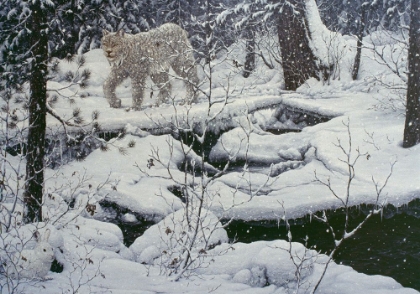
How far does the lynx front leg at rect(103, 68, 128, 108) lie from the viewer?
8383 mm

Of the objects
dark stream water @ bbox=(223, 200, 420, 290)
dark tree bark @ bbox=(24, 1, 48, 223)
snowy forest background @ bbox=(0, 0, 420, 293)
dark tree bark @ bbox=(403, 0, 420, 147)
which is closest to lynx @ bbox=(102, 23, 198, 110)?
snowy forest background @ bbox=(0, 0, 420, 293)

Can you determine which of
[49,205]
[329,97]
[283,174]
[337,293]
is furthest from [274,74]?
[337,293]

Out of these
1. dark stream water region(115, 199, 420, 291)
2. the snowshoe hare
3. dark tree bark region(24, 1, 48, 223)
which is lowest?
dark stream water region(115, 199, 420, 291)

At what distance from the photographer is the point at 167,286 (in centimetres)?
410

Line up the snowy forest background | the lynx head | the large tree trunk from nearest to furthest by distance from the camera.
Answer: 1. the snowy forest background
2. the lynx head
3. the large tree trunk

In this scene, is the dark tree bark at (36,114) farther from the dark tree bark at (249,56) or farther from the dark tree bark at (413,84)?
the dark tree bark at (249,56)

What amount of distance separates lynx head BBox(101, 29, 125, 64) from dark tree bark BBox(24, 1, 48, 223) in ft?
10.3

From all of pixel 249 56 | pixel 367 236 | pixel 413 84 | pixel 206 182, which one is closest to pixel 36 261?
pixel 206 182

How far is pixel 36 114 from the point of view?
506 cm

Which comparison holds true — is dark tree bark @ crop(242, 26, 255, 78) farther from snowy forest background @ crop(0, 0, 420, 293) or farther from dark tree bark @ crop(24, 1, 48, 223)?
dark tree bark @ crop(24, 1, 48, 223)

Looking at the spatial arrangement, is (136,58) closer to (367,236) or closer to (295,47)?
(295,47)

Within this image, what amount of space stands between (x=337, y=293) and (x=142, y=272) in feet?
5.91

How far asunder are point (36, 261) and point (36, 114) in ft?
5.92

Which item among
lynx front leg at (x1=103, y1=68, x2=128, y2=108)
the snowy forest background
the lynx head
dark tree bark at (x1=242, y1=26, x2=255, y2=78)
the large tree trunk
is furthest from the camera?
dark tree bark at (x1=242, y1=26, x2=255, y2=78)
